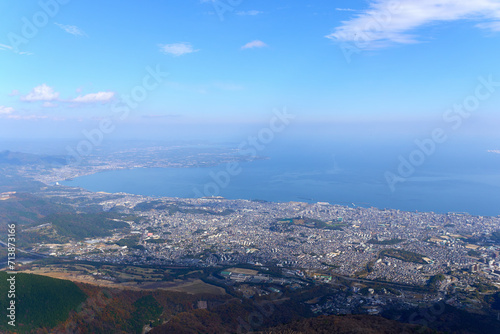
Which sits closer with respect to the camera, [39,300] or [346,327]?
[346,327]

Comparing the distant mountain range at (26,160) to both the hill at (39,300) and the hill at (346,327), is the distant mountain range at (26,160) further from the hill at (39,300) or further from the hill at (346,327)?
the hill at (346,327)

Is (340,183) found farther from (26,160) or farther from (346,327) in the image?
(26,160)

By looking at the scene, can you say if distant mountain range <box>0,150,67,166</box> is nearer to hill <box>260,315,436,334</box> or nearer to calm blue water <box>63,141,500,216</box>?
calm blue water <box>63,141,500,216</box>

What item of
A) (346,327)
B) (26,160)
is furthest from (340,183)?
(26,160)

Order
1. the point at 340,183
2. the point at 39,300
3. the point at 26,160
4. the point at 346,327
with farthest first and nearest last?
1. the point at 26,160
2. the point at 340,183
3. the point at 39,300
4. the point at 346,327

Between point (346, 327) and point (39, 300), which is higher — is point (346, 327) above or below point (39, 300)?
above

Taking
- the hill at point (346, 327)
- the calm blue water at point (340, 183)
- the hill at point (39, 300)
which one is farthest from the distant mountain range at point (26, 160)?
the hill at point (346, 327)

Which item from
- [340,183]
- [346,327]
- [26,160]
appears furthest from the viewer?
[26,160]

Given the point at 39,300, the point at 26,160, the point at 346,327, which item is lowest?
the point at 39,300
